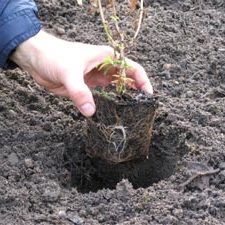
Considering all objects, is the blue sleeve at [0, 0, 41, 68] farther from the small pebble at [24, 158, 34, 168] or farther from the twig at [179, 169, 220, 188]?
the twig at [179, 169, 220, 188]

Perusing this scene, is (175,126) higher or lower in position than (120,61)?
lower

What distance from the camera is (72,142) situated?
7.32ft

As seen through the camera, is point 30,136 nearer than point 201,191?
No

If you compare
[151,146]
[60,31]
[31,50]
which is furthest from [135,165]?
[60,31]

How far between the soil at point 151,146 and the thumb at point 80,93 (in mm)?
266

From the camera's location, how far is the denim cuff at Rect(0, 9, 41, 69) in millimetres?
2205

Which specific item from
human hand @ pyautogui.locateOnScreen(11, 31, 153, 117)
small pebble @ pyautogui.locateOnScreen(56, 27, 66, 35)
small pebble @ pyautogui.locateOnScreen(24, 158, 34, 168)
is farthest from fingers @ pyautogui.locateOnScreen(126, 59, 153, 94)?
small pebble @ pyautogui.locateOnScreen(56, 27, 66, 35)

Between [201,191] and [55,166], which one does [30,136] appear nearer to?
[55,166]

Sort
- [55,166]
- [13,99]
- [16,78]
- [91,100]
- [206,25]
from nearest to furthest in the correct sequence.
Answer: [91,100], [55,166], [13,99], [16,78], [206,25]

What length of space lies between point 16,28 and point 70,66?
35 cm

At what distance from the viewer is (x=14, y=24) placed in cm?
221

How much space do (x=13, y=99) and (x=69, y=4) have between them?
0.88 m

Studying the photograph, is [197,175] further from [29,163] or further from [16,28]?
[16,28]

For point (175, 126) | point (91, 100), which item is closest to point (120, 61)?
point (91, 100)
